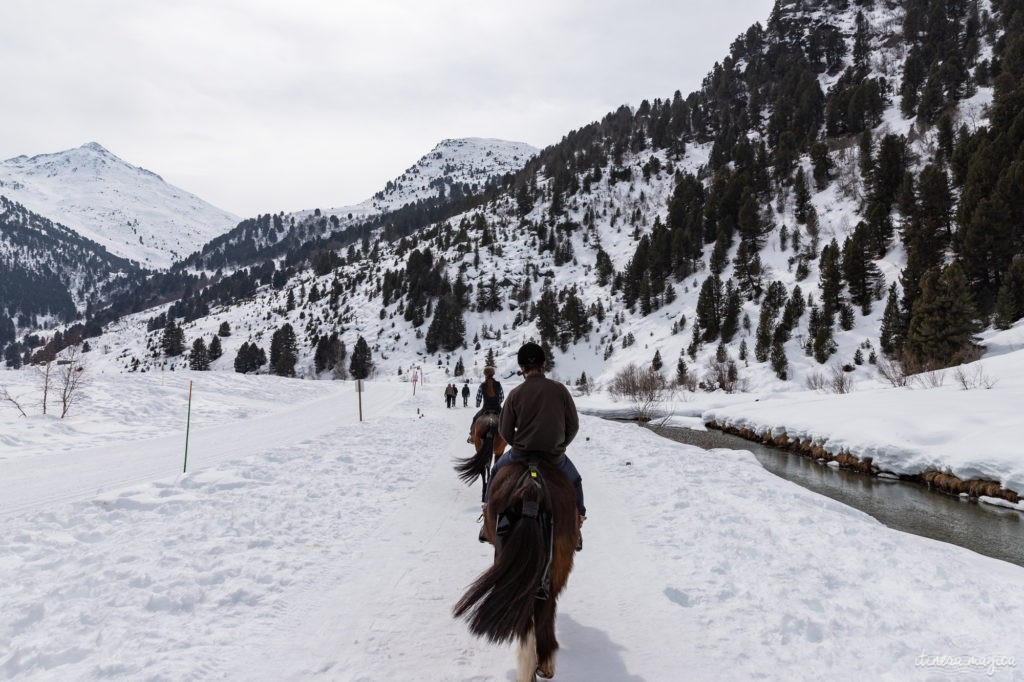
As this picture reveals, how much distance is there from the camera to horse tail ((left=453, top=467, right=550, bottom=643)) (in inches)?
134

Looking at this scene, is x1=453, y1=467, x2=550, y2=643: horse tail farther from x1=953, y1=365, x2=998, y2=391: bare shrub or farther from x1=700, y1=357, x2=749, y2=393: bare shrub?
x1=700, y1=357, x2=749, y2=393: bare shrub

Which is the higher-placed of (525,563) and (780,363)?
(780,363)

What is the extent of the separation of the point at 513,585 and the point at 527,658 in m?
0.61

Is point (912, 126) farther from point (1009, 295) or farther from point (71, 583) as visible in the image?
point (71, 583)

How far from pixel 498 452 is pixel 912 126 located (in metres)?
110

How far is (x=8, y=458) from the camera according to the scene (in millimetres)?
12352

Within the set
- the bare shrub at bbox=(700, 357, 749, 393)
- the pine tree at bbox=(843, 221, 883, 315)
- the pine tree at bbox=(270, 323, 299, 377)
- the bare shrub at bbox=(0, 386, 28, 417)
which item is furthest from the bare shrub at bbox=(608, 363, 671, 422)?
the pine tree at bbox=(270, 323, 299, 377)

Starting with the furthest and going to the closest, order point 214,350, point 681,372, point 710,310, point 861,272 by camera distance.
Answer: point 214,350, point 710,310, point 681,372, point 861,272

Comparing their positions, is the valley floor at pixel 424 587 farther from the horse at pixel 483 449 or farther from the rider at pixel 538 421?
the rider at pixel 538 421

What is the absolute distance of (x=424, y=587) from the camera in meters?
5.46

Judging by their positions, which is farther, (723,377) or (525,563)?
(723,377)

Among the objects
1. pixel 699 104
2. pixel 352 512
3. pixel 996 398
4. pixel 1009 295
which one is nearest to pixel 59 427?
pixel 352 512

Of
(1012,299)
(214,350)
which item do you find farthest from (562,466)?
(214,350)

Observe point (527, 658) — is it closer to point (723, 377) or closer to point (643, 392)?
point (643, 392)
